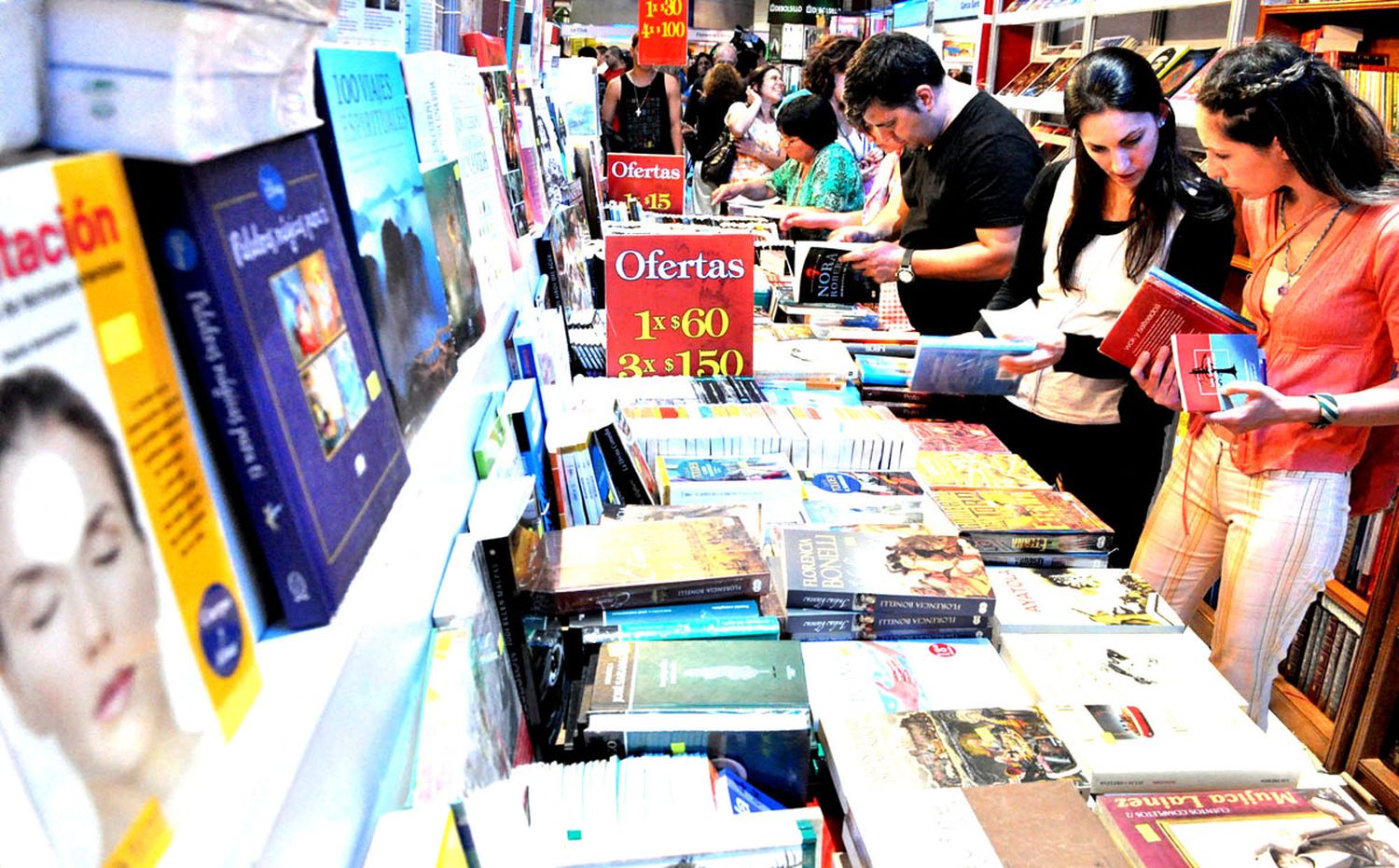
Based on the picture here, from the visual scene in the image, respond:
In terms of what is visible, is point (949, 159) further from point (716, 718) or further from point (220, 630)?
point (220, 630)

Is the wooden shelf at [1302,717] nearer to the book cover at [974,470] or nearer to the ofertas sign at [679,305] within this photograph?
the book cover at [974,470]

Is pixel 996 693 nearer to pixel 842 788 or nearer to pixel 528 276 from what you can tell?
pixel 842 788

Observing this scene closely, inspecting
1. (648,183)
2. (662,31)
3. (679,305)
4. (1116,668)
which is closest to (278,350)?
(1116,668)

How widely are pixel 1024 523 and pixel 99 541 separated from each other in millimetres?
1697

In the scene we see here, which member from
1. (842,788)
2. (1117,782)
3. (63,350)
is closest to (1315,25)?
(1117,782)

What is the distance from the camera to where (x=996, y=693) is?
4.65ft

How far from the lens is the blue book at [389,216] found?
0.90 meters

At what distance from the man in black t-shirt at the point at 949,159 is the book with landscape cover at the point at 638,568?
1.74 metres

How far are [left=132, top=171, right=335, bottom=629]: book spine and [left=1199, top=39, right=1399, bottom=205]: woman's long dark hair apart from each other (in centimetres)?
187

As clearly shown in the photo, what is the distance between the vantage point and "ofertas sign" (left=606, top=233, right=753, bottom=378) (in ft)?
8.13

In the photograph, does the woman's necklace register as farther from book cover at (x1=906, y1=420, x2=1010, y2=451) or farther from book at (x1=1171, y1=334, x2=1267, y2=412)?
book cover at (x1=906, y1=420, x2=1010, y2=451)

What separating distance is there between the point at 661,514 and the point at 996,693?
0.66 metres

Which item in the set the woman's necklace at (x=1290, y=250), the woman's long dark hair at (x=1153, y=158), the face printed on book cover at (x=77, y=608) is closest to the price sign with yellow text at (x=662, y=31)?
the woman's long dark hair at (x=1153, y=158)

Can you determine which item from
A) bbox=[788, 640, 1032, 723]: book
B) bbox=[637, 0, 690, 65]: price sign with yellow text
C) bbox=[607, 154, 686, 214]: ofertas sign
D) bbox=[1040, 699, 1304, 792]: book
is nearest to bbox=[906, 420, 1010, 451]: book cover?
bbox=[788, 640, 1032, 723]: book
